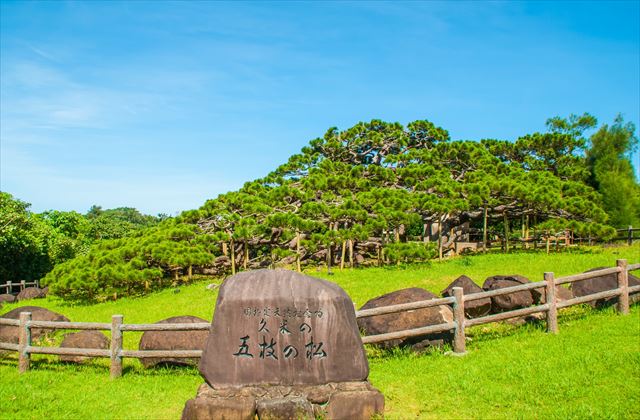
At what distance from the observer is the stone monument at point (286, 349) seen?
607 centimetres

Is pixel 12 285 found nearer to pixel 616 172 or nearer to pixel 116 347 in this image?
pixel 116 347

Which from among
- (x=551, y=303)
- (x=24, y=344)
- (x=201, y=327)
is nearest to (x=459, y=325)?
(x=551, y=303)

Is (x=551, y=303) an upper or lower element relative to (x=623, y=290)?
lower

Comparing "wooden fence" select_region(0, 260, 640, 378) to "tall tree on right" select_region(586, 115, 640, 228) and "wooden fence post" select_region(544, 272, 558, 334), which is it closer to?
"wooden fence post" select_region(544, 272, 558, 334)

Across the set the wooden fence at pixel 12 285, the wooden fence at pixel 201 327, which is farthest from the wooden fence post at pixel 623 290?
the wooden fence at pixel 12 285

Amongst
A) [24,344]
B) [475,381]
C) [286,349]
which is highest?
[286,349]

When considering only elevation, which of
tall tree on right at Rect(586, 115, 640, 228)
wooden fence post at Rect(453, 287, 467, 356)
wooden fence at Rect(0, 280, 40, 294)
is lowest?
wooden fence at Rect(0, 280, 40, 294)

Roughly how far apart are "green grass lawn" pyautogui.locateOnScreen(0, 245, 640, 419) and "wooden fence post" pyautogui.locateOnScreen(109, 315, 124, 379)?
7.2 inches

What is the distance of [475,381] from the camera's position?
721 cm

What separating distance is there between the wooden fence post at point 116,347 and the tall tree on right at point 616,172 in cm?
2673

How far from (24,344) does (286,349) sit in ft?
18.6

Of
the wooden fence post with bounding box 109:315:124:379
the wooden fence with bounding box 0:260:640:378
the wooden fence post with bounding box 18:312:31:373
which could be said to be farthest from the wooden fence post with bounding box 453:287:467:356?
the wooden fence post with bounding box 18:312:31:373

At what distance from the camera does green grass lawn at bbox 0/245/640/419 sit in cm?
640

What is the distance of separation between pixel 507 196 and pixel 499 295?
1528 cm
